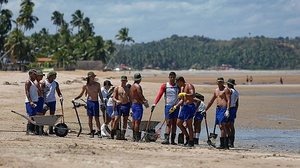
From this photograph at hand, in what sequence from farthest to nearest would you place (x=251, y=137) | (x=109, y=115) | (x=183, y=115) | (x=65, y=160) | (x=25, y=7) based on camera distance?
(x=25, y=7), (x=251, y=137), (x=109, y=115), (x=183, y=115), (x=65, y=160)

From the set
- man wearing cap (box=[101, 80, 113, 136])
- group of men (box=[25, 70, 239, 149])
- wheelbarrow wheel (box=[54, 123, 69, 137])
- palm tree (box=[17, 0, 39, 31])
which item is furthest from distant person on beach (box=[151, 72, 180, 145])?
palm tree (box=[17, 0, 39, 31])

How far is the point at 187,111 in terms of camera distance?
12703 mm

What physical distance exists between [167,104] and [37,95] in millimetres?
3086

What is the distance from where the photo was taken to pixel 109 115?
48.6ft

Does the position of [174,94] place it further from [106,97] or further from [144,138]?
[106,97]

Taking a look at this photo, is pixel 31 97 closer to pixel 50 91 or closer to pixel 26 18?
pixel 50 91

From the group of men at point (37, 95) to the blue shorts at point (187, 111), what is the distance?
329 cm

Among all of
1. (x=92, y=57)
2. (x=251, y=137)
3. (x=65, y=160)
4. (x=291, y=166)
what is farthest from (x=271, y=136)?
(x=92, y=57)

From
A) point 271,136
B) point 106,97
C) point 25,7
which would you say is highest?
point 25,7

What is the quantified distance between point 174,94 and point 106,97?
2.56 meters

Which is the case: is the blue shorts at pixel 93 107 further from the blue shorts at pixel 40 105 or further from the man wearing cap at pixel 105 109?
the blue shorts at pixel 40 105

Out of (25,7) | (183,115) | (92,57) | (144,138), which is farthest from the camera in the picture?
(92,57)

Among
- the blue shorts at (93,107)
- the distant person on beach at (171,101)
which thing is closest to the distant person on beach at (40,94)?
the blue shorts at (93,107)

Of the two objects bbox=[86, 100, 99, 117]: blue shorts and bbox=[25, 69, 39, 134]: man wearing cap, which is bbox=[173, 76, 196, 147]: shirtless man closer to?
bbox=[86, 100, 99, 117]: blue shorts
